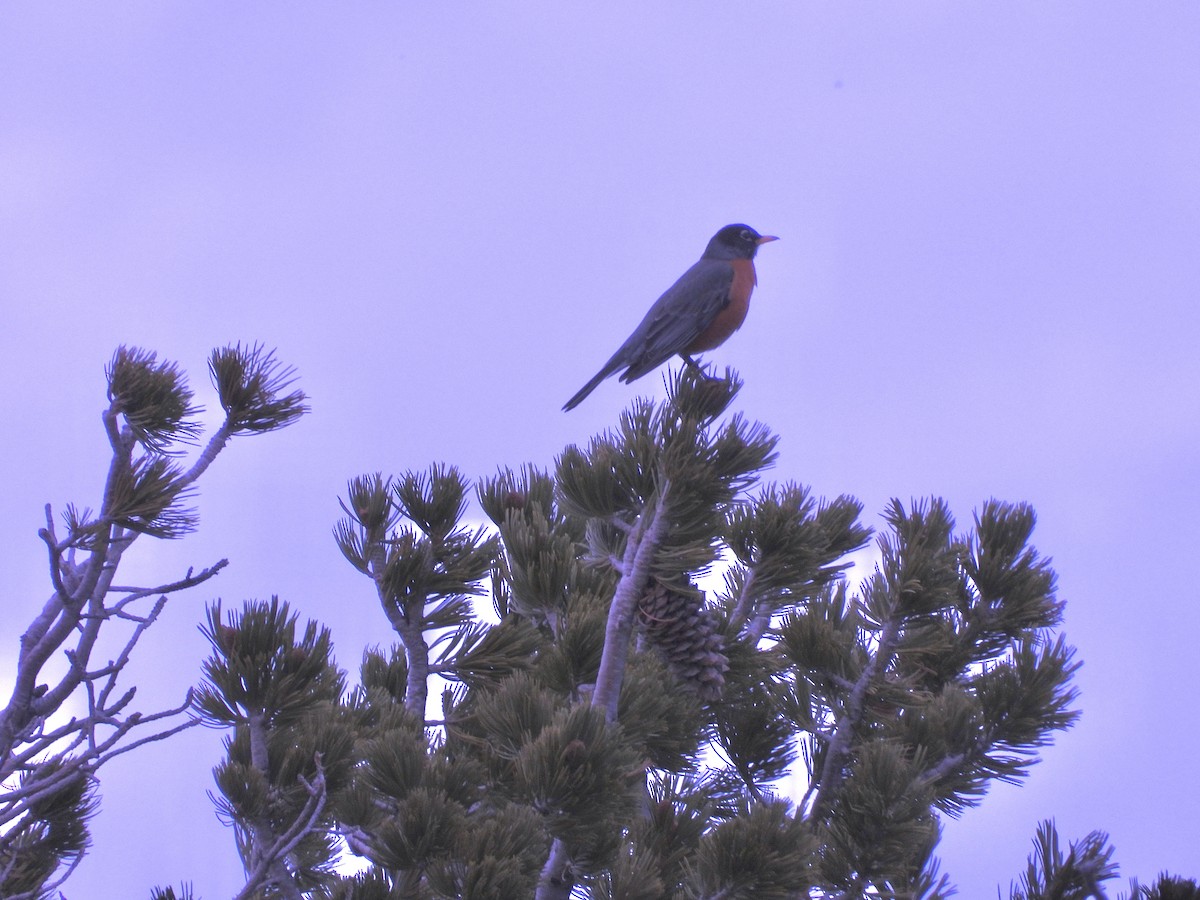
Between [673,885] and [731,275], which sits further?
[731,275]

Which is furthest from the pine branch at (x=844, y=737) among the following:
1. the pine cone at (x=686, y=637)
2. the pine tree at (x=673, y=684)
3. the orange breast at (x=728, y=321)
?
the orange breast at (x=728, y=321)

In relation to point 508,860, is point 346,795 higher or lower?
higher

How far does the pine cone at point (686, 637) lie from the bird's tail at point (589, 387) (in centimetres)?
311

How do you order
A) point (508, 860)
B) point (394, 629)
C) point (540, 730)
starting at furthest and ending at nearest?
point (394, 629), point (540, 730), point (508, 860)

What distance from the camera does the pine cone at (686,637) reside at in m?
3.41

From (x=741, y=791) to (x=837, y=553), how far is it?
0.92m

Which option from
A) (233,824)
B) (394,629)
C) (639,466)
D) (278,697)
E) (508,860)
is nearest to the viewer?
(508,860)

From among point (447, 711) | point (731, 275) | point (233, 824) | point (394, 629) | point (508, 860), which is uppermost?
point (731, 275)

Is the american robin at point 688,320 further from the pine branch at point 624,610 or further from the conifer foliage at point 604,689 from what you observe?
the pine branch at point 624,610

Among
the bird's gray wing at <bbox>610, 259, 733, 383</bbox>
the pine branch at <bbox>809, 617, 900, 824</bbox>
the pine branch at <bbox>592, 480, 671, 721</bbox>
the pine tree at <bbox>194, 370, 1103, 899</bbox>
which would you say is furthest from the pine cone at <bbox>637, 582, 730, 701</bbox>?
the bird's gray wing at <bbox>610, 259, 733, 383</bbox>

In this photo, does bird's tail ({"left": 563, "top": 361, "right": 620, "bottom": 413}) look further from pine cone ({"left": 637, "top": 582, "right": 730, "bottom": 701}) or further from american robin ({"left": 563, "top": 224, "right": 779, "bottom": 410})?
pine cone ({"left": 637, "top": 582, "right": 730, "bottom": 701})

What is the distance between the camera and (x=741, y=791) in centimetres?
386

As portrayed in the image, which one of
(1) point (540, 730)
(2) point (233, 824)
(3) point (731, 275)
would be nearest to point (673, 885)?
(1) point (540, 730)

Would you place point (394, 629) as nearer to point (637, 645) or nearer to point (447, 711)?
point (447, 711)
